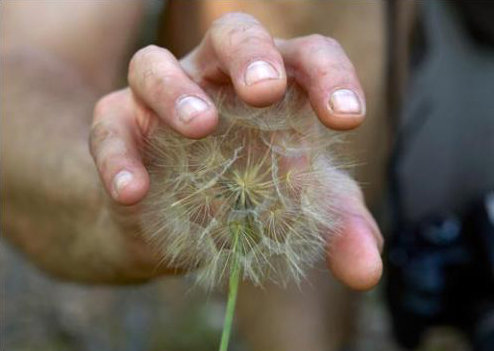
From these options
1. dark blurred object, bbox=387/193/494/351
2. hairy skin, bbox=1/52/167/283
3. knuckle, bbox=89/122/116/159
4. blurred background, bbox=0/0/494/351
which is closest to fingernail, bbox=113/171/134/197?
knuckle, bbox=89/122/116/159

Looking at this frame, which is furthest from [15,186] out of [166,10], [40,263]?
[166,10]

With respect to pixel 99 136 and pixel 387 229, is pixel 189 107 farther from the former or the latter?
pixel 387 229

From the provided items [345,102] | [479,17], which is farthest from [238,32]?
[479,17]

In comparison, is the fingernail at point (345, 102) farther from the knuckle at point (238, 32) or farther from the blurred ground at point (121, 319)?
the blurred ground at point (121, 319)

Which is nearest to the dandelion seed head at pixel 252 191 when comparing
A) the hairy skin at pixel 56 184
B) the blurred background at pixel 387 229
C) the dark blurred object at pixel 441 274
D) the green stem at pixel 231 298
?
the green stem at pixel 231 298

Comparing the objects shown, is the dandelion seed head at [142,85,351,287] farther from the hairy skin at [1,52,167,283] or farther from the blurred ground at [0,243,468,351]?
the blurred ground at [0,243,468,351]
